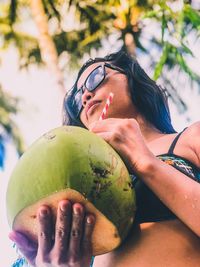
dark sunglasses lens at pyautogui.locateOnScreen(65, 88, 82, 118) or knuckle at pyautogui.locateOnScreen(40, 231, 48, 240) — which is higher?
knuckle at pyautogui.locateOnScreen(40, 231, 48, 240)

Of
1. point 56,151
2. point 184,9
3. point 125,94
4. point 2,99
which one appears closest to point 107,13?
point 2,99

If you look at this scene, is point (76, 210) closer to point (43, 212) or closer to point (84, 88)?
point (43, 212)

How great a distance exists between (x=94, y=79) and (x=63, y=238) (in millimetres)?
945

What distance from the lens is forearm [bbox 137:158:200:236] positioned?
1388mm

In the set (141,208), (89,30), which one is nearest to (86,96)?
(141,208)

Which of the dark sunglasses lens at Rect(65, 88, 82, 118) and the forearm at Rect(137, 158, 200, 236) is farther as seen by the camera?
the dark sunglasses lens at Rect(65, 88, 82, 118)

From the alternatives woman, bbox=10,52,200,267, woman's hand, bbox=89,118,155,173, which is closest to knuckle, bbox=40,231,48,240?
woman, bbox=10,52,200,267

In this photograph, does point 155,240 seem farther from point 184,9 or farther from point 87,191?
point 184,9

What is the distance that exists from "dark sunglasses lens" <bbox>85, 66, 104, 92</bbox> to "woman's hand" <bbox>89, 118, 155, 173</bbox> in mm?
593

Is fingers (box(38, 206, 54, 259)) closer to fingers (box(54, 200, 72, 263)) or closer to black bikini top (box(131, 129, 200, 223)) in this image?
fingers (box(54, 200, 72, 263))

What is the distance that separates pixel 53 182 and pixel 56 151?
3.8 inches

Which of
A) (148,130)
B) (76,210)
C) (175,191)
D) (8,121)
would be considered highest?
(76,210)

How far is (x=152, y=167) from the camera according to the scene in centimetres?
140

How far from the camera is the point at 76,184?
1235 mm
